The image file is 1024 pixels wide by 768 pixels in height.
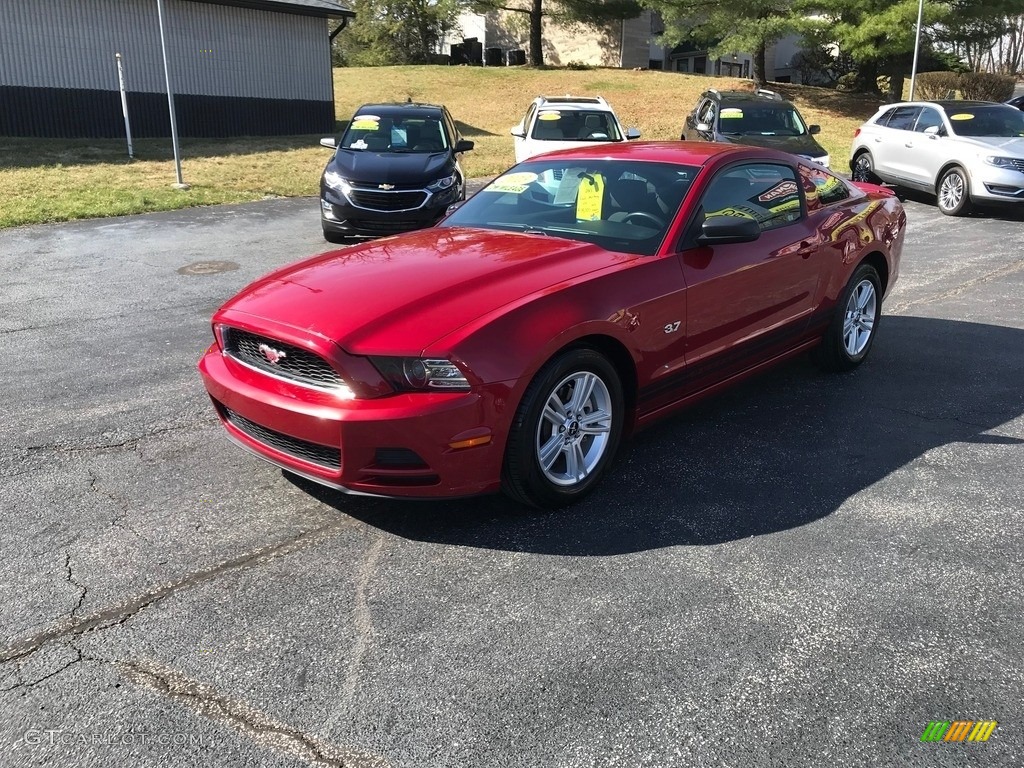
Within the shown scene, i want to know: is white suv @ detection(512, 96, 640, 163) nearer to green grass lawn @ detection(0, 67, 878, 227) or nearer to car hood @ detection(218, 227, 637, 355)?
green grass lawn @ detection(0, 67, 878, 227)

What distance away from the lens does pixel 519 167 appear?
5387mm

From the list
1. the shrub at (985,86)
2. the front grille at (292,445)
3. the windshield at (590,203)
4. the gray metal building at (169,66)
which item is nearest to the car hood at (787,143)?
the windshield at (590,203)

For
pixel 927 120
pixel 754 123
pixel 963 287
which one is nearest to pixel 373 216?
pixel 963 287

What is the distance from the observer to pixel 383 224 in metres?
10.2

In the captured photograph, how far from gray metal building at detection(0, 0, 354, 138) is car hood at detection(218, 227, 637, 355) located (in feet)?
58.9

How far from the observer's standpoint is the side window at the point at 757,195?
184 inches

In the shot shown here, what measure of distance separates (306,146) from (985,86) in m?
24.1

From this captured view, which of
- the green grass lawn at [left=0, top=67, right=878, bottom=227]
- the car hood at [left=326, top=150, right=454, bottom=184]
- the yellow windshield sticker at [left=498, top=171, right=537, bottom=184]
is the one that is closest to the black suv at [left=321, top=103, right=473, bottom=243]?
the car hood at [left=326, top=150, right=454, bottom=184]

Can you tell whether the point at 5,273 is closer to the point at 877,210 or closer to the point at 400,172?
the point at 400,172

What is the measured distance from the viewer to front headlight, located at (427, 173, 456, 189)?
10430mm

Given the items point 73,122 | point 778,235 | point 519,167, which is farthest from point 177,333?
point 73,122

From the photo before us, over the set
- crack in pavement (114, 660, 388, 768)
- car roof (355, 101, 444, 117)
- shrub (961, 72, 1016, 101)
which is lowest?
crack in pavement (114, 660, 388, 768)

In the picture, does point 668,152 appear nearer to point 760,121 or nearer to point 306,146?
point 760,121

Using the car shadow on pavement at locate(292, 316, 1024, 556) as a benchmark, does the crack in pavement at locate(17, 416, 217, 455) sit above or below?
above
